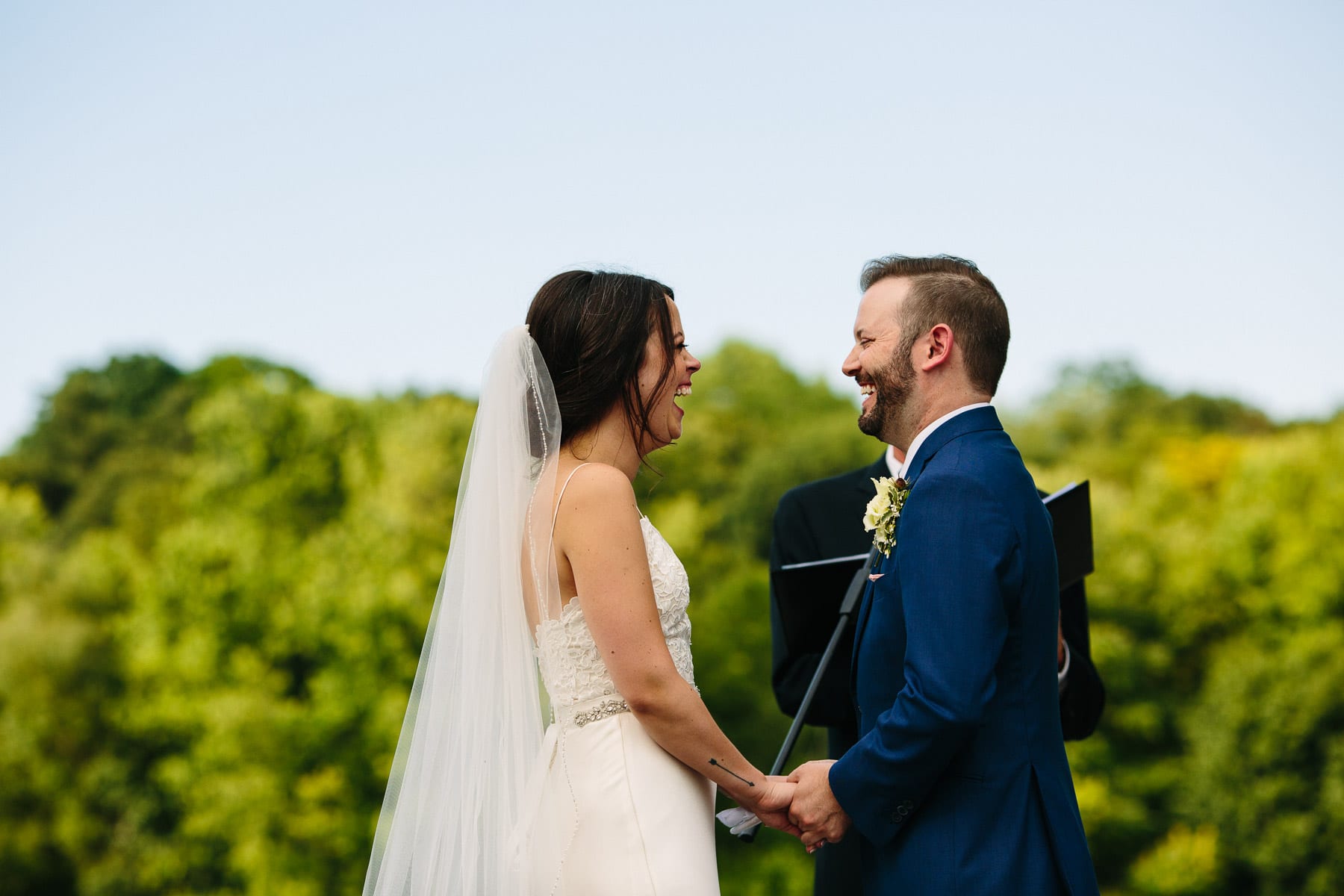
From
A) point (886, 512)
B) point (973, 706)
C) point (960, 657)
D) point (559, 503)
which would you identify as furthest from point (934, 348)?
point (559, 503)

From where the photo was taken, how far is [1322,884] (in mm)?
22359

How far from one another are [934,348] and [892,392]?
0.51ft

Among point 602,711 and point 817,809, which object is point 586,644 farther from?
point 817,809

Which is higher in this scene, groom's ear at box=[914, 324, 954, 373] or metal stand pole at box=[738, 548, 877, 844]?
groom's ear at box=[914, 324, 954, 373]

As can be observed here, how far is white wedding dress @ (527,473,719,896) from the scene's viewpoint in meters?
2.82

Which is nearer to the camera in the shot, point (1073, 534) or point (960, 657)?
point (960, 657)

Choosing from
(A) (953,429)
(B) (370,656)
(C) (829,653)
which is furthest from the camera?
(B) (370,656)

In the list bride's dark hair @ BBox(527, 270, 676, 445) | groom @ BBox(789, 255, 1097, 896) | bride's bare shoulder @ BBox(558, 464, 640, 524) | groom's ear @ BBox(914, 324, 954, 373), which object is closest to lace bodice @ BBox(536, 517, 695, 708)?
bride's bare shoulder @ BBox(558, 464, 640, 524)

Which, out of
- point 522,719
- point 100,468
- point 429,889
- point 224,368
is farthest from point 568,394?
point 224,368

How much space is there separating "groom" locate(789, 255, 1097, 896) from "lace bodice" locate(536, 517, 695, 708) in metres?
0.52

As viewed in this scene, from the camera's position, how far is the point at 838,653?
11.8 feet

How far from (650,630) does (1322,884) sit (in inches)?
980

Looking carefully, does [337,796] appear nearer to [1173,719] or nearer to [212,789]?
[212,789]

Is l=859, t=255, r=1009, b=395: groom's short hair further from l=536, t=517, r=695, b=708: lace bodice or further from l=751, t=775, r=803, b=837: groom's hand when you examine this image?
l=751, t=775, r=803, b=837: groom's hand
